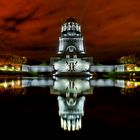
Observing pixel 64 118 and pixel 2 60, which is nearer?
pixel 64 118

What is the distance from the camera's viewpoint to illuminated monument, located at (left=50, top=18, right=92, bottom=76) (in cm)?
11894

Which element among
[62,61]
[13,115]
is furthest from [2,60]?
[13,115]

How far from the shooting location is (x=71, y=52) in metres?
123

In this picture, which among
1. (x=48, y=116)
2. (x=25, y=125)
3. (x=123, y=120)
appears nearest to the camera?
(x=25, y=125)

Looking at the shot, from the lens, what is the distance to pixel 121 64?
125m

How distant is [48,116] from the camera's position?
11.5 m

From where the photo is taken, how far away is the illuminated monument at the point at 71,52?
118938 mm

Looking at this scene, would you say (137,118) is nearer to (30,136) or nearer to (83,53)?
(30,136)

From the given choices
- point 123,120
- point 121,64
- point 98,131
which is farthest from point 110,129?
point 121,64

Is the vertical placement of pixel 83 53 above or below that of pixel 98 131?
above

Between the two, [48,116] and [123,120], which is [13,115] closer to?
[48,116]

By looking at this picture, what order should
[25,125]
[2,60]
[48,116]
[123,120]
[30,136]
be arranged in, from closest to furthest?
[30,136]
[25,125]
[123,120]
[48,116]
[2,60]

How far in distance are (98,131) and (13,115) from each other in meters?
3.92

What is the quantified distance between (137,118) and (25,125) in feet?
12.9
